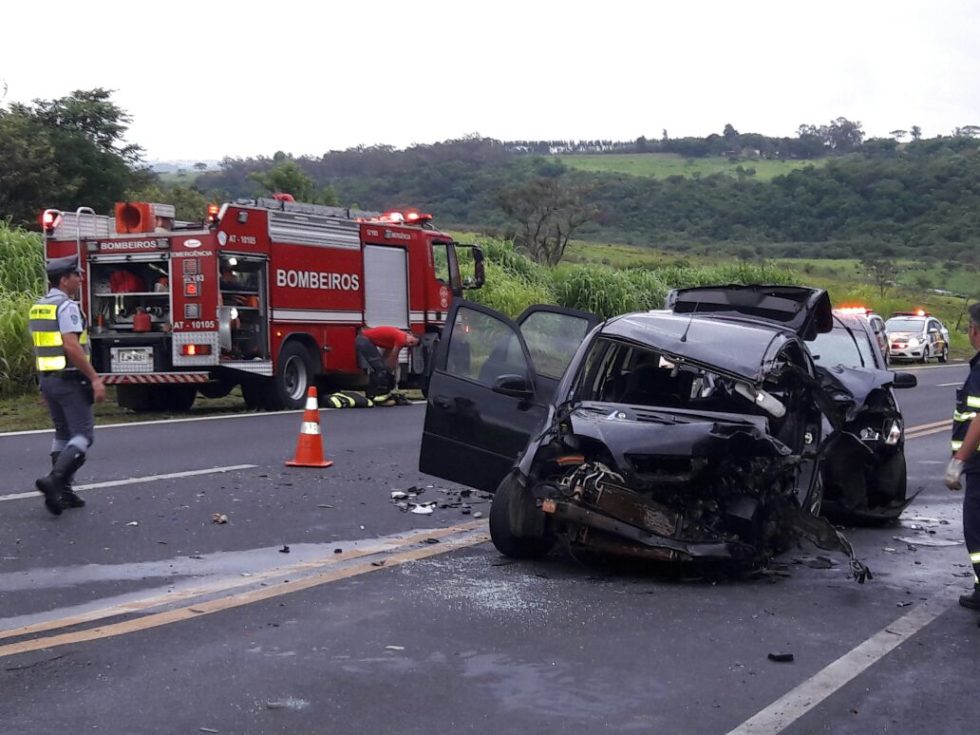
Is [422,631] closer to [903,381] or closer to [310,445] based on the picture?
[903,381]

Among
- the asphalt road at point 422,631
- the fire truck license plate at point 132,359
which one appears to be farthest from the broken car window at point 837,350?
the fire truck license plate at point 132,359

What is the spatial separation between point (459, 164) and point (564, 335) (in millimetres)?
85065

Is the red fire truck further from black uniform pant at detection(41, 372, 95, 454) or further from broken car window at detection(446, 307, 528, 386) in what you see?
broken car window at detection(446, 307, 528, 386)

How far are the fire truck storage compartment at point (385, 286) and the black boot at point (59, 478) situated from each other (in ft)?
36.3

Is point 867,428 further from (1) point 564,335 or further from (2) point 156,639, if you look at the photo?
(2) point 156,639

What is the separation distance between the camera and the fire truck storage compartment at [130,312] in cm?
1736

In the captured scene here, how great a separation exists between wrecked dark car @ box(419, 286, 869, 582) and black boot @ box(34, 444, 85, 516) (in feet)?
8.00

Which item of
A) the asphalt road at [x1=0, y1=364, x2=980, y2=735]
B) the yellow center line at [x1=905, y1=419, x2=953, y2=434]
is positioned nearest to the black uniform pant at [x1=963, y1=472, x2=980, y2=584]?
the asphalt road at [x1=0, y1=364, x2=980, y2=735]

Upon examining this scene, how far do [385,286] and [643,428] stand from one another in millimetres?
13487

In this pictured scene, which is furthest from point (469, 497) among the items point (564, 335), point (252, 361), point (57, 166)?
point (57, 166)

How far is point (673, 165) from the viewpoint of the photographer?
418ft

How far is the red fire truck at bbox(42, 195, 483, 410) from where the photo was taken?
17.2m

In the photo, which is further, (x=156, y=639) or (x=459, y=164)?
(x=459, y=164)

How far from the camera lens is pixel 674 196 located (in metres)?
106
